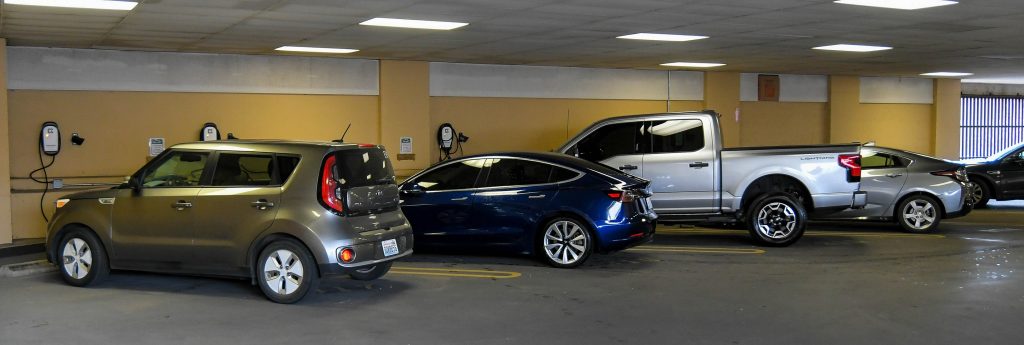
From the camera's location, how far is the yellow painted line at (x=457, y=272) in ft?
32.3

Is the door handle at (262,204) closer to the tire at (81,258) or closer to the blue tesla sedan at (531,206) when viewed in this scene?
the tire at (81,258)

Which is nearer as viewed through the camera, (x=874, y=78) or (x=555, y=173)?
(x=555, y=173)

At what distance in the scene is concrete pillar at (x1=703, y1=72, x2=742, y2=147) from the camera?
19766 mm

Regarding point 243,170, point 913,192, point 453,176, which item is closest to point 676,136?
point 453,176

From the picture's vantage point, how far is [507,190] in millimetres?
10469

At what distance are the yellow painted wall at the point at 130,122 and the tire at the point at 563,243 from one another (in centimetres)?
629

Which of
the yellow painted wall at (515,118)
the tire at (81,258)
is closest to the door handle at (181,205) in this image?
the tire at (81,258)

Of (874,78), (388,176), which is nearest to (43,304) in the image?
(388,176)

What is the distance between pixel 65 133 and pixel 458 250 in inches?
244

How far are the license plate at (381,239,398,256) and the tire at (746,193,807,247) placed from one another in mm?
5357

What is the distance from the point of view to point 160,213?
8.71 m

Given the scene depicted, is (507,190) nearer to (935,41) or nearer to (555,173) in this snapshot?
(555,173)

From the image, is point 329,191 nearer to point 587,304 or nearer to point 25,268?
point 587,304

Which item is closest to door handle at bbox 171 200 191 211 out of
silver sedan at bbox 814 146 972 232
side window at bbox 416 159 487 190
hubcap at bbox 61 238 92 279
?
hubcap at bbox 61 238 92 279
